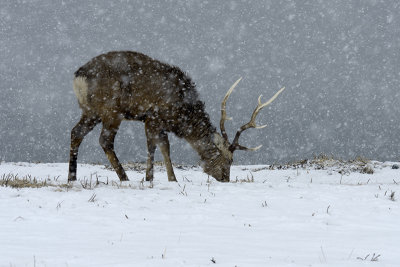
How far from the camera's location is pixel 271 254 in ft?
11.0

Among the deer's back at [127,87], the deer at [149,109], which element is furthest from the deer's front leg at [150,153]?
the deer's back at [127,87]

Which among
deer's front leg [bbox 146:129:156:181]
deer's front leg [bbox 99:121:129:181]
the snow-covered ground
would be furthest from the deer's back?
the snow-covered ground

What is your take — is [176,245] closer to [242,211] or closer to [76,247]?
[76,247]

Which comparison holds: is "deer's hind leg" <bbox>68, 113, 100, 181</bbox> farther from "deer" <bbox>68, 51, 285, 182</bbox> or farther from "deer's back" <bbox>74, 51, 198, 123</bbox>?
"deer's back" <bbox>74, 51, 198, 123</bbox>

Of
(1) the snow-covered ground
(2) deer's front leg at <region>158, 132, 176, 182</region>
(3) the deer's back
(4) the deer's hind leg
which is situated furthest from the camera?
(2) deer's front leg at <region>158, 132, 176, 182</region>

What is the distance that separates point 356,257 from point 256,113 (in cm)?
718

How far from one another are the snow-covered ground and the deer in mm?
2298

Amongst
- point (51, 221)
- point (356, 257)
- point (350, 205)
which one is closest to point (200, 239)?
point (356, 257)

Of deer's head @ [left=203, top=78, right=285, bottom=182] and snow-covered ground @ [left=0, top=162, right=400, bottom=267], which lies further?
deer's head @ [left=203, top=78, right=285, bottom=182]

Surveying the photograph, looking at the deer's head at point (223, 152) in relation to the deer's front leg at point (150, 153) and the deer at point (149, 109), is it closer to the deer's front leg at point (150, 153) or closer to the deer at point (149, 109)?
the deer at point (149, 109)

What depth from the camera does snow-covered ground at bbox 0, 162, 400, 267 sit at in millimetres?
3193

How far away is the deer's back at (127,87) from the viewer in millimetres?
8992

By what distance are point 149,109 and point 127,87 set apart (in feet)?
2.20

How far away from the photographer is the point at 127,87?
908 centimetres
